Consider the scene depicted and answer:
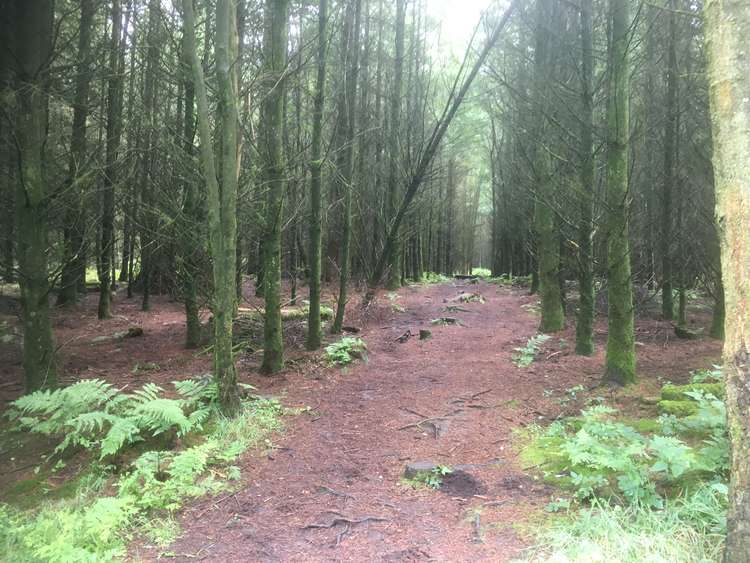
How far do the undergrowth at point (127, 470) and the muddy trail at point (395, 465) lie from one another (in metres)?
0.23

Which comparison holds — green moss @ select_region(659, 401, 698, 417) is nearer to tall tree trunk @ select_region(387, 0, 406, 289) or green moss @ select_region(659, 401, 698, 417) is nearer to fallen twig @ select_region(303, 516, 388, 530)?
fallen twig @ select_region(303, 516, 388, 530)

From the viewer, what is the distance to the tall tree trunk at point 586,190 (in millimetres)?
7277

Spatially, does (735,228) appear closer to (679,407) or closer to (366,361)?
(679,407)

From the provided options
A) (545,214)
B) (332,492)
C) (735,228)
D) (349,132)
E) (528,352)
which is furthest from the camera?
(349,132)

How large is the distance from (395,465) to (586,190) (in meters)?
5.11

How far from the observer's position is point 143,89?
13.3m

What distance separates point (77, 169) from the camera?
626 cm

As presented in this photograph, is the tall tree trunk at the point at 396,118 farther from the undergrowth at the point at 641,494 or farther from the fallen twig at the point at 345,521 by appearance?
the fallen twig at the point at 345,521

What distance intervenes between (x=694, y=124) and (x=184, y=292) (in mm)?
10621

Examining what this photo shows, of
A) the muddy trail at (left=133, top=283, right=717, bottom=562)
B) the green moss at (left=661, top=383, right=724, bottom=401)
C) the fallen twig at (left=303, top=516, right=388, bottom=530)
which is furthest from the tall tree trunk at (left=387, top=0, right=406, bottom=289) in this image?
the fallen twig at (left=303, top=516, right=388, bottom=530)

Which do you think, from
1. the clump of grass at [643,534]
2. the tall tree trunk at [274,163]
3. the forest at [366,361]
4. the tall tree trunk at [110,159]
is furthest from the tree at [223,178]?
the tall tree trunk at [110,159]

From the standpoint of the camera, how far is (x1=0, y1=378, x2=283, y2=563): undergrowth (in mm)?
3467

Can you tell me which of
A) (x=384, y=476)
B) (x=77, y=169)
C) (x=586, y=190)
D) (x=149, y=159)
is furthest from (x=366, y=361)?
(x=149, y=159)

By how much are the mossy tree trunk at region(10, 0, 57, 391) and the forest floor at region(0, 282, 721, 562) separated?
19.2 inches
